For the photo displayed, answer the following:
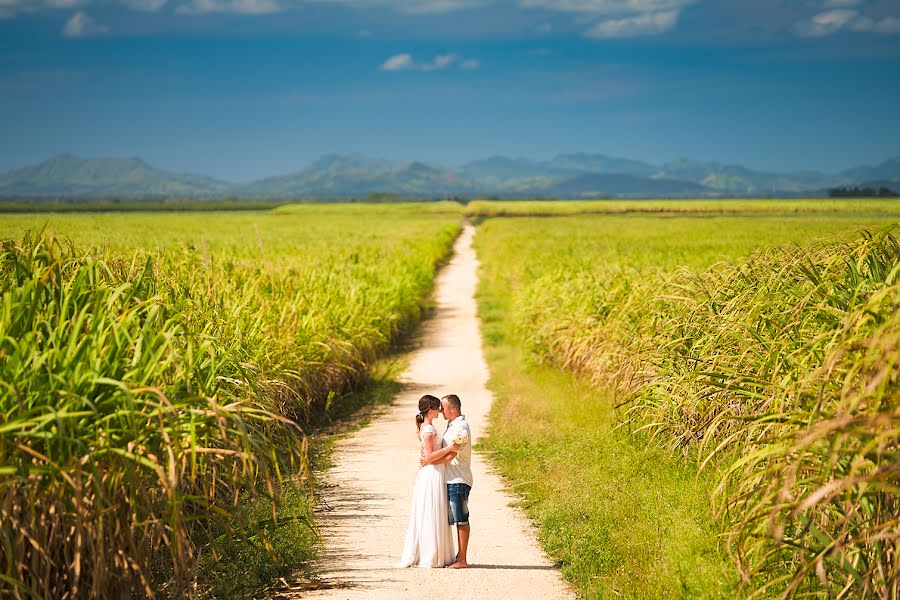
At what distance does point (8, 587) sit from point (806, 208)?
111m

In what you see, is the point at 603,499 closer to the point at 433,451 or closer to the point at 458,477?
the point at 458,477

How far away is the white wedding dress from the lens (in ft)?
22.9

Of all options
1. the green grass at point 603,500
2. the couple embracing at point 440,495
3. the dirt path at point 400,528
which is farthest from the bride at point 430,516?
the green grass at point 603,500

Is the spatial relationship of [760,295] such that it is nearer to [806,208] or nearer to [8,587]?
[8,587]

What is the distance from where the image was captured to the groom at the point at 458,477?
7.14m

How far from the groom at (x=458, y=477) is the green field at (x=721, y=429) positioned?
0.84 metres

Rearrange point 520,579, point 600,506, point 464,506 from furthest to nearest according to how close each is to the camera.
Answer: point 600,506 → point 464,506 → point 520,579

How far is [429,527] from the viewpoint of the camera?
275 inches

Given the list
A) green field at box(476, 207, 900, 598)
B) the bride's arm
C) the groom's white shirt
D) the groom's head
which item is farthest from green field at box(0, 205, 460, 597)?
green field at box(476, 207, 900, 598)

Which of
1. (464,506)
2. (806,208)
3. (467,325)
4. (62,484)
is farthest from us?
(806,208)

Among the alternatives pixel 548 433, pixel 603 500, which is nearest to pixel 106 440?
pixel 603 500

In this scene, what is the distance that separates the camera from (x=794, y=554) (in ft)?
19.4

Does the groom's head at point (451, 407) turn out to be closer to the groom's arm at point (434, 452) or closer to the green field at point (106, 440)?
the groom's arm at point (434, 452)

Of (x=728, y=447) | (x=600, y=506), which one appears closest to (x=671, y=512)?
(x=600, y=506)
